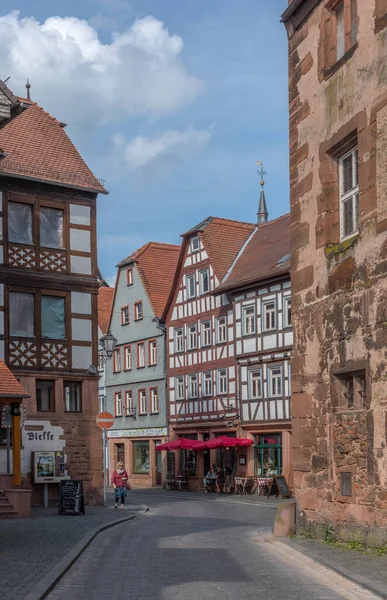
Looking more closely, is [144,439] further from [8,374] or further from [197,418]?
[8,374]

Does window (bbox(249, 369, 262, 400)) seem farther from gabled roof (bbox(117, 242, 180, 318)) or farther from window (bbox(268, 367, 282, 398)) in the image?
gabled roof (bbox(117, 242, 180, 318))

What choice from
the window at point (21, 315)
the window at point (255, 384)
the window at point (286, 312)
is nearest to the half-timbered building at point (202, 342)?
the window at point (255, 384)

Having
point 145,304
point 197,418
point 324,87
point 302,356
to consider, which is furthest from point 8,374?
point 145,304

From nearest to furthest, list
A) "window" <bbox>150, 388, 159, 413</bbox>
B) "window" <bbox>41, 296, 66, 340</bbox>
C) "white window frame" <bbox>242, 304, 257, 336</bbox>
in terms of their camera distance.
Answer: "window" <bbox>41, 296, 66, 340</bbox> → "white window frame" <bbox>242, 304, 257, 336</bbox> → "window" <bbox>150, 388, 159, 413</bbox>

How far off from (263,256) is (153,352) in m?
10.3

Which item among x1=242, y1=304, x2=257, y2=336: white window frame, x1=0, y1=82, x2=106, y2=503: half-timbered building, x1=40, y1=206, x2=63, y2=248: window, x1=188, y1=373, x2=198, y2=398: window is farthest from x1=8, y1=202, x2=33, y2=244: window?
x1=188, y1=373, x2=198, y2=398: window

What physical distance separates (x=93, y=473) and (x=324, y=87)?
62.0 ft

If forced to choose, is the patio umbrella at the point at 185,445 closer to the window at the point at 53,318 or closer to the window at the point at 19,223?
the window at the point at 53,318

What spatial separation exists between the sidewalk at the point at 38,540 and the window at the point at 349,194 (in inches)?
252

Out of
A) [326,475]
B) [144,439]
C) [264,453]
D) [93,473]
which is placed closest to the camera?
[326,475]

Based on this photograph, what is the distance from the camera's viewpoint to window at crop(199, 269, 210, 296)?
46612 mm

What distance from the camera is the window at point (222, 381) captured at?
44719 mm

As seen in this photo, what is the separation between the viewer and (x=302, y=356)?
1587cm

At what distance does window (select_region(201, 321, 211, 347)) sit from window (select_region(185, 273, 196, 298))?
1.80 m
